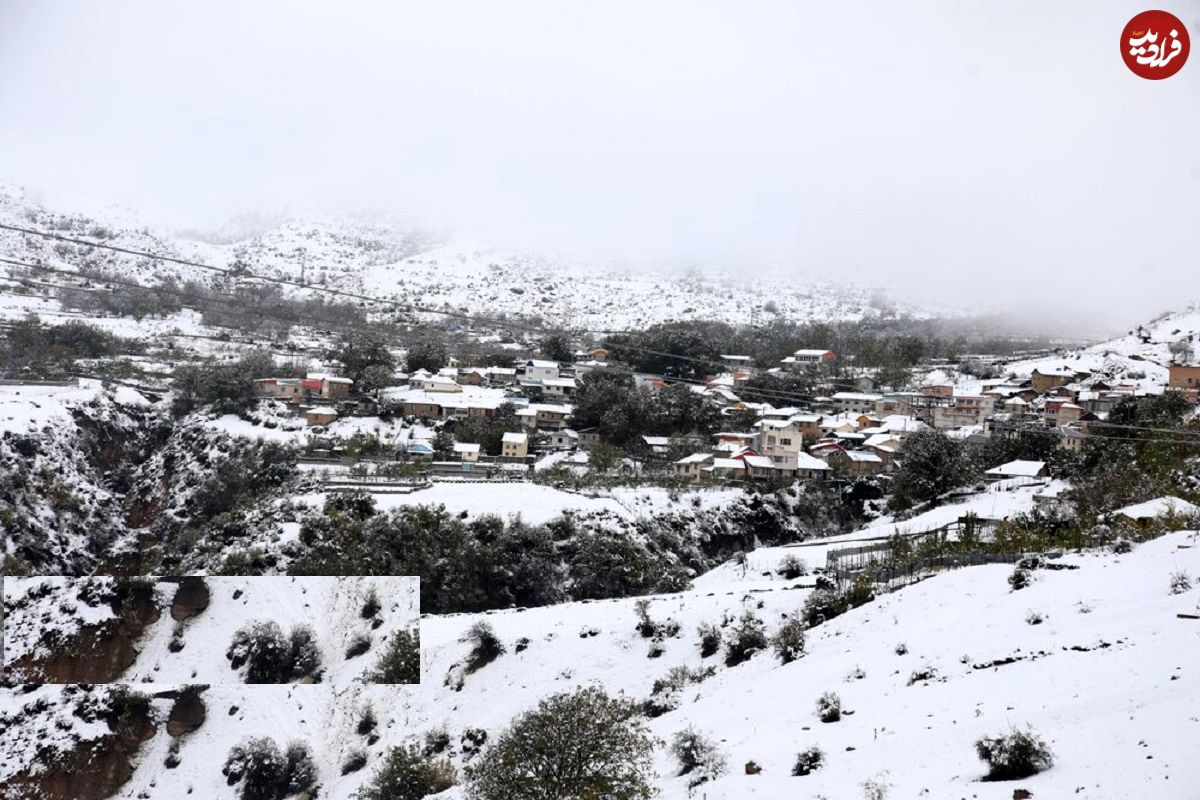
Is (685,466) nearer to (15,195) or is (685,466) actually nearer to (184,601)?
(184,601)

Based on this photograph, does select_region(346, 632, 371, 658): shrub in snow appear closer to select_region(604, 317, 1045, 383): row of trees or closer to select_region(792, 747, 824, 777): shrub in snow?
select_region(792, 747, 824, 777): shrub in snow

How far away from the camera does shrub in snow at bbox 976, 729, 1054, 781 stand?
29.9 feet

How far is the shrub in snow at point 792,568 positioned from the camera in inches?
1033

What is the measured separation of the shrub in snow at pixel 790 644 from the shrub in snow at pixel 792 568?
792 centimetres

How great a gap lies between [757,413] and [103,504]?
29901 millimetres

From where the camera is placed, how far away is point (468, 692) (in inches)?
701

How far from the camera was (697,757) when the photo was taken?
1251 centimetres

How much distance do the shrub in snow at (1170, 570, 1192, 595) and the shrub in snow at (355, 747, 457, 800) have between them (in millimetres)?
9991

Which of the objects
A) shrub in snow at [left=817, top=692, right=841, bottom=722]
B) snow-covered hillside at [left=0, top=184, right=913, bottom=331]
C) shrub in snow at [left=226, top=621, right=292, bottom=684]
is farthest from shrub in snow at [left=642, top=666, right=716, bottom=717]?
snow-covered hillside at [left=0, top=184, right=913, bottom=331]

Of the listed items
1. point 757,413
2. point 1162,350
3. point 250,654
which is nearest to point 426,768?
point 250,654

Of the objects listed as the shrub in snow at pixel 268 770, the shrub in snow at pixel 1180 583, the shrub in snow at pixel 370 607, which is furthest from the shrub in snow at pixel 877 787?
the shrub in snow at pixel 1180 583

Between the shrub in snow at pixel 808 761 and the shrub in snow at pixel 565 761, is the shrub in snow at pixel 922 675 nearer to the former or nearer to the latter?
the shrub in snow at pixel 808 761

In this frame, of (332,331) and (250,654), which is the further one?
(332,331)

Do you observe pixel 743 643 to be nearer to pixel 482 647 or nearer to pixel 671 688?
pixel 671 688
